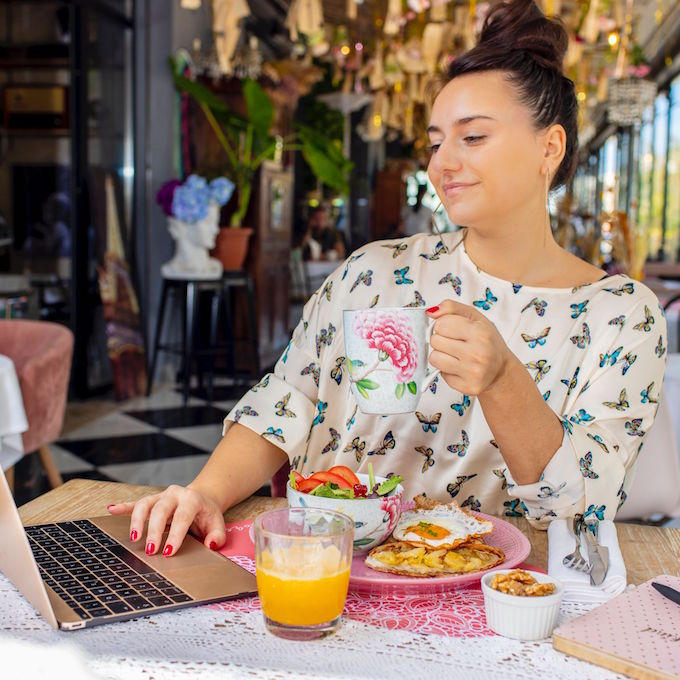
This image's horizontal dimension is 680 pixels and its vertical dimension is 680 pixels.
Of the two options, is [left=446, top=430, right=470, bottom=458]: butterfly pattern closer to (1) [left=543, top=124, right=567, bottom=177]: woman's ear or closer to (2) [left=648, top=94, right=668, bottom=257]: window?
(1) [left=543, top=124, right=567, bottom=177]: woman's ear

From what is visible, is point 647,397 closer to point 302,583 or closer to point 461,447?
point 461,447

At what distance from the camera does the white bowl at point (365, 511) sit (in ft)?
3.01

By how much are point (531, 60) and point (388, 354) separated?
68 cm

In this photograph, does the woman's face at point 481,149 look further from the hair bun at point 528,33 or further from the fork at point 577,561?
the fork at point 577,561

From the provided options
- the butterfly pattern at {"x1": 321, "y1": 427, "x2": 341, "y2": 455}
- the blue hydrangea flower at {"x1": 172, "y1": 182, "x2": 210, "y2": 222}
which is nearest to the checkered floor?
the blue hydrangea flower at {"x1": 172, "y1": 182, "x2": 210, "y2": 222}

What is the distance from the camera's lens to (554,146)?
1416 mm

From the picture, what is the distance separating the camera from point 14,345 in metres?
3.26

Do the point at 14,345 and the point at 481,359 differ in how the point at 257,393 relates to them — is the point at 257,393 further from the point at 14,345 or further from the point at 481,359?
the point at 14,345

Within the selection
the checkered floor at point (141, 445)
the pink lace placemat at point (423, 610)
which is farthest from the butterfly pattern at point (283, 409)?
the checkered floor at point (141, 445)

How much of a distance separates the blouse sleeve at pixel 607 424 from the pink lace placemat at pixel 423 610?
26 cm

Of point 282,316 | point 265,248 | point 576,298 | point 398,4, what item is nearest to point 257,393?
point 576,298

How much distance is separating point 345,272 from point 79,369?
13.8 feet

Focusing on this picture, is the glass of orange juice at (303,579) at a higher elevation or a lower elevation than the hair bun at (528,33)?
lower

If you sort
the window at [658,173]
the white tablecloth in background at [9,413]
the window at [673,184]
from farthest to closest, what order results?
the window at [658,173] < the window at [673,184] < the white tablecloth in background at [9,413]
